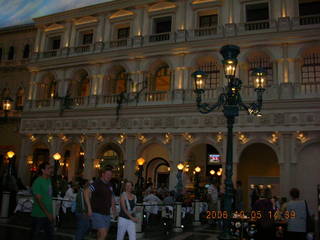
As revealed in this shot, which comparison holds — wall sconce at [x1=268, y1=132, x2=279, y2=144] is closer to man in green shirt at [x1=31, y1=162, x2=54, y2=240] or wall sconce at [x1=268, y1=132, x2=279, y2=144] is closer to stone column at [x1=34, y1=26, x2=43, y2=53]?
man in green shirt at [x1=31, y1=162, x2=54, y2=240]

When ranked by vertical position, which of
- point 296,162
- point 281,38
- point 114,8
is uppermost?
point 114,8

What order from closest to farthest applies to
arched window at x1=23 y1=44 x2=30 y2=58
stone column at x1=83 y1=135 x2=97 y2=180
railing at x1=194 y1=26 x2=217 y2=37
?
railing at x1=194 y1=26 x2=217 y2=37, stone column at x1=83 y1=135 x2=97 y2=180, arched window at x1=23 y1=44 x2=30 y2=58

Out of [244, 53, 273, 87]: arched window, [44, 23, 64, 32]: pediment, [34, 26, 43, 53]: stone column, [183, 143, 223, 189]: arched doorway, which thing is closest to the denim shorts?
[244, 53, 273, 87]: arched window

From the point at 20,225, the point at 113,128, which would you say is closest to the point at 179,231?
the point at 20,225

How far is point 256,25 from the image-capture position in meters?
19.2

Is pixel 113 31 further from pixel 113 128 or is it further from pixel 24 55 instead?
pixel 24 55

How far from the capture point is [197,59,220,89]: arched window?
20495 millimetres

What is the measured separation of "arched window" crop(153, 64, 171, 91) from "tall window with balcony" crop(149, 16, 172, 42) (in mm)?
1758

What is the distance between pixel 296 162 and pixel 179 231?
7769 mm

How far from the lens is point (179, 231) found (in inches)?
490

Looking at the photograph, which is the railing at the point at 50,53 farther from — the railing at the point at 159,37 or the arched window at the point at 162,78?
the arched window at the point at 162,78

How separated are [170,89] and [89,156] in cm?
670

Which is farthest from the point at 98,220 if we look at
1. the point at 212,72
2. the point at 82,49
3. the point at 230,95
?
the point at 82,49

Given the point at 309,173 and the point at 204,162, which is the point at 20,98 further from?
the point at 309,173
